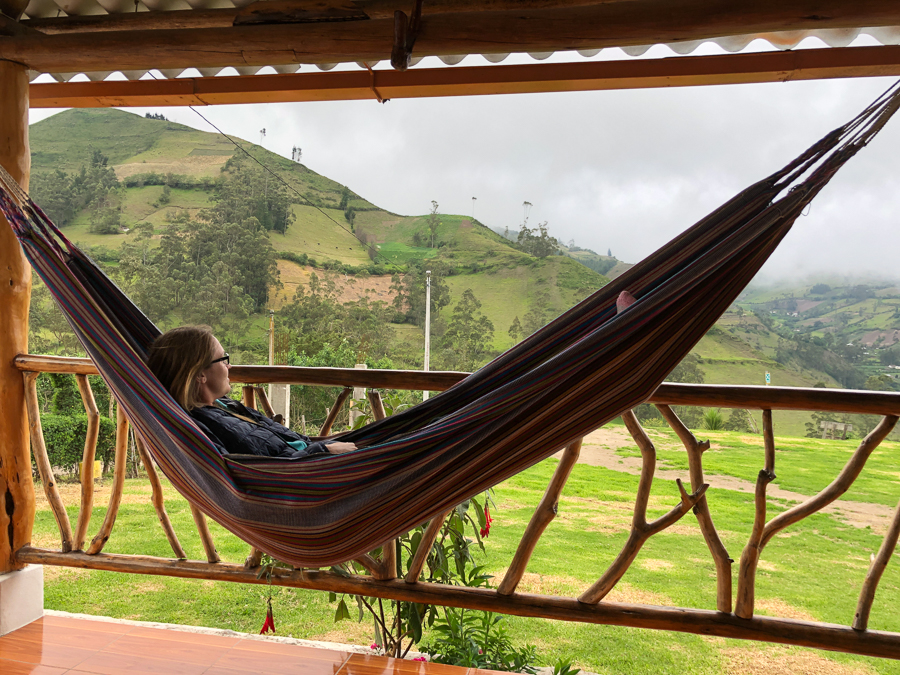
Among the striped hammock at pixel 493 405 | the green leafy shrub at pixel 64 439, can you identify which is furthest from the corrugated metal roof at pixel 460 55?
the green leafy shrub at pixel 64 439

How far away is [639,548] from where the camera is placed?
1444 mm

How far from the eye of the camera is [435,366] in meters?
18.9

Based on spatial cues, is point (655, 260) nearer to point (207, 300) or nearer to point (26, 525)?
point (26, 525)

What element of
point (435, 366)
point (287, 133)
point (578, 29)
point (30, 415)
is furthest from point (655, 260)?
point (287, 133)

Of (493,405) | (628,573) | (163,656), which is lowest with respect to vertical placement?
(628,573)

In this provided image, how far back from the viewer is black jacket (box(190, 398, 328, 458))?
1.36m

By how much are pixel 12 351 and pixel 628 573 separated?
31.5ft

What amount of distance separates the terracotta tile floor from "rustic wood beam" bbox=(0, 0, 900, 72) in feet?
5.68

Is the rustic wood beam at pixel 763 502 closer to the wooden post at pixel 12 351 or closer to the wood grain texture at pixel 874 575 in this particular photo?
the wood grain texture at pixel 874 575

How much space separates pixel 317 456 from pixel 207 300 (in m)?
17.7

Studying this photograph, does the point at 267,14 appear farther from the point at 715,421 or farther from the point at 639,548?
the point at 715,421

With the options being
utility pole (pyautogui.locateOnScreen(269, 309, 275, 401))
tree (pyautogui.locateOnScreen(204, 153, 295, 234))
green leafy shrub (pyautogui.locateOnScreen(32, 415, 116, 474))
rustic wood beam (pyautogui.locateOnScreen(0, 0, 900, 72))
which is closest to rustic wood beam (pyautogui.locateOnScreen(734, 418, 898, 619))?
rustic wood beam (pyautogui.locateOnScreen(0, 0, 900, 72))

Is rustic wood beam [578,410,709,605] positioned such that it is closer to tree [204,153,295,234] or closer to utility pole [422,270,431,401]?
utility pole [422,270,431,401]

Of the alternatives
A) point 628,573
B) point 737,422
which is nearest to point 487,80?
point 628,573
